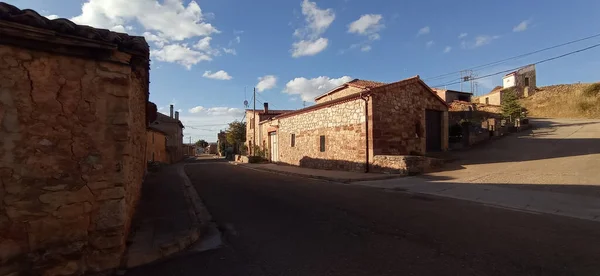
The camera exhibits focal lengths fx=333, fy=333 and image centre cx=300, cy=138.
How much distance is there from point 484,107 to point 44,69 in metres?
44.8

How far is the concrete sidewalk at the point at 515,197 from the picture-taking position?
7383 millimetres

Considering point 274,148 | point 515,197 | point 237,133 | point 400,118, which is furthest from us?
point 237,133

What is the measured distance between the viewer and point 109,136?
170 inches

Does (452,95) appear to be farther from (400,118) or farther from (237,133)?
(237,133)

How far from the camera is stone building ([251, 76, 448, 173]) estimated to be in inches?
646

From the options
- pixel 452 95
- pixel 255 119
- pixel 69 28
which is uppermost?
pixel 452 95

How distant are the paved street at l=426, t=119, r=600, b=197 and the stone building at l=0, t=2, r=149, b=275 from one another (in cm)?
1117

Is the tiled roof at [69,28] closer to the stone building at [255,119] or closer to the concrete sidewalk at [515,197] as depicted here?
the concrete sidewalk at [515,197]

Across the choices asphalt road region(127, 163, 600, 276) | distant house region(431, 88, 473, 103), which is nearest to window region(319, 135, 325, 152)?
asphalt road region(127, 163, 600, 276)

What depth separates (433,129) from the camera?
19.6 m

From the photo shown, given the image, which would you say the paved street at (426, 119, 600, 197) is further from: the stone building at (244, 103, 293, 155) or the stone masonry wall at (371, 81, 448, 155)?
the stone building at (244, 103, 293, 155)

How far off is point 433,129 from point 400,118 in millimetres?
3506

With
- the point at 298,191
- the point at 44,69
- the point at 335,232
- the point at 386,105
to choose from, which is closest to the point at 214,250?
the point at 335,232

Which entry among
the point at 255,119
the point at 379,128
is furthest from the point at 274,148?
the point at 379,128
